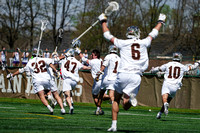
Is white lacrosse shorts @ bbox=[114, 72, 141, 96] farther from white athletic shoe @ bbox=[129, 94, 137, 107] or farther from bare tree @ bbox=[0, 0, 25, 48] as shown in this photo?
bare tree @ bbox=[0, 0, 25, 48]

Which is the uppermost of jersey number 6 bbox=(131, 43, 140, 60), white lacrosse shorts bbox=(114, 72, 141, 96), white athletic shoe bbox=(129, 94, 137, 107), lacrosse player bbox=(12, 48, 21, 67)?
lacrosse player bbox=(12, 48, 21, 67)

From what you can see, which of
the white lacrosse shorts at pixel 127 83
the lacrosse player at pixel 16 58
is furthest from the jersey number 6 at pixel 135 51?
the lacrosse player at pixel 16 58

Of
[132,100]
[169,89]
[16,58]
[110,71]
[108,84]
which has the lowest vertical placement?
[132,100]

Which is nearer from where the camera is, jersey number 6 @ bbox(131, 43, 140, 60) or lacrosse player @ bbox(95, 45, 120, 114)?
jersey number 6 @ bbox(131, 43, 140, 60)

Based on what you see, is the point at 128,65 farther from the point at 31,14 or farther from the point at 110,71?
the point at 31,14

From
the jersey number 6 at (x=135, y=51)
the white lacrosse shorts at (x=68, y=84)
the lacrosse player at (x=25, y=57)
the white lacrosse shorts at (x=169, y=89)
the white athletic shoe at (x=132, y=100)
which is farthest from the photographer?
the lacrosse player at (x=25, y=57)

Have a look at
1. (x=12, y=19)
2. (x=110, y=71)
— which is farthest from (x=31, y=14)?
(x=110, y=71)

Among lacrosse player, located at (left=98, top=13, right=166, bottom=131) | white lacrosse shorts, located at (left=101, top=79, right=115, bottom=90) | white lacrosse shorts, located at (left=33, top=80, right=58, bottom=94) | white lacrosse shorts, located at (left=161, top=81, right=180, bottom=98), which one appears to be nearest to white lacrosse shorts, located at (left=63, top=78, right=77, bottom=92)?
white lacrosse shorts, located at (left=33, top=80, right=58, bottom=94)

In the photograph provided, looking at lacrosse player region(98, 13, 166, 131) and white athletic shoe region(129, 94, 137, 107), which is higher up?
lacrosse player region(98, 13, 166, 131)

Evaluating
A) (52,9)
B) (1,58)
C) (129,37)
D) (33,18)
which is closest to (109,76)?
(129,37)

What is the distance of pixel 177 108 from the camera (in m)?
19.9

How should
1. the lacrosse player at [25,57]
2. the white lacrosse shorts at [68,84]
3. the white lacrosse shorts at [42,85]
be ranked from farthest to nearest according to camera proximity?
the lacrosse player at [25,57]
the white lacrosse shorts at [68,84]
the white lacrosse shorts at [42,85]

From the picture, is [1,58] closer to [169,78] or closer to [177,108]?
[177,108]

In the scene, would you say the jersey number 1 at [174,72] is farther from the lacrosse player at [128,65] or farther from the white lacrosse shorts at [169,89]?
the lacrosse player at [128,65]
